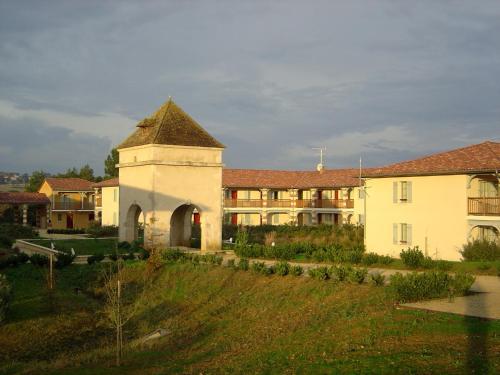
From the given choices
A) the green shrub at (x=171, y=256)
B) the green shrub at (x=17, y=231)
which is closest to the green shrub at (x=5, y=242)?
the green shrub at (x=17, y=231)

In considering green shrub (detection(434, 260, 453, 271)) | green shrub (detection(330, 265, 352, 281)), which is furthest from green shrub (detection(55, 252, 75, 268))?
green shrub (detection(434, 260, 453, 271))

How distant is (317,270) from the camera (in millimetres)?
22344

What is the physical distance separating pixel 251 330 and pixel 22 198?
49.7 m

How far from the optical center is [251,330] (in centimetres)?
1773

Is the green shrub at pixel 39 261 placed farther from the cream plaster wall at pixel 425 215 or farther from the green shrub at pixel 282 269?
the cream plaster wall at pixel 425 215

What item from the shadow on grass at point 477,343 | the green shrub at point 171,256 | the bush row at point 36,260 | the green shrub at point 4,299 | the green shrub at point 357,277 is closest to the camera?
the shadow on grass at point 477,343

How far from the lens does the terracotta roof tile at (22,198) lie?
2379 inches

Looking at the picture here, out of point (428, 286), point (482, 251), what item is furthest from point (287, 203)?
point (428, 286)

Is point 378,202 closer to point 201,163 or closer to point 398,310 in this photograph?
point 201,163

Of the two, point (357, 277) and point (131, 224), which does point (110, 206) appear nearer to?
point (131, 224)

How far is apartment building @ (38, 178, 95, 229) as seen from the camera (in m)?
64.0

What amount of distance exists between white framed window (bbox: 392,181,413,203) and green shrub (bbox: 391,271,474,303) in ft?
49.2

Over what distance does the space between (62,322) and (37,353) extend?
2984 mm

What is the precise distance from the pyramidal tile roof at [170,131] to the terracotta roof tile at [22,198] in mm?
29335
